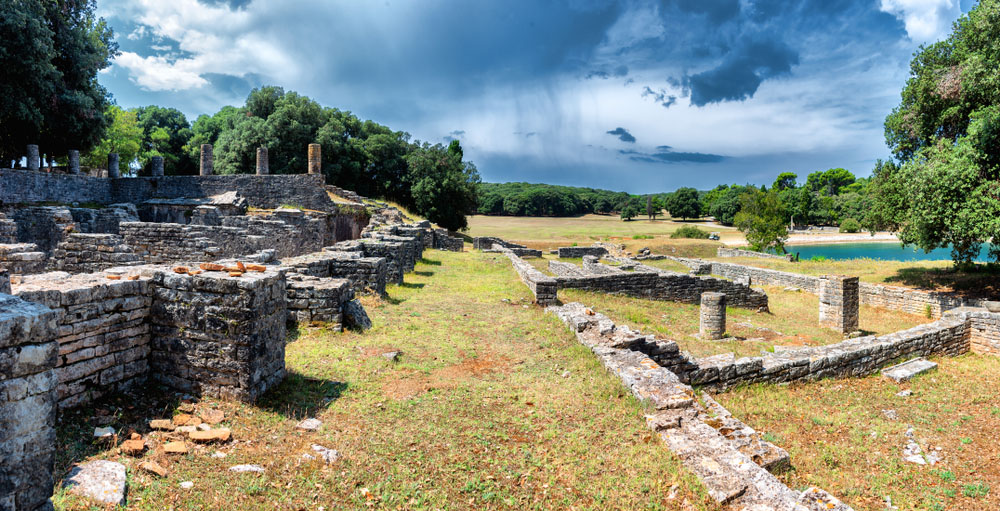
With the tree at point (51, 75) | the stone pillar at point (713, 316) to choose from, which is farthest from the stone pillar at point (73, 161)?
the stone pillar at point (713, 316)

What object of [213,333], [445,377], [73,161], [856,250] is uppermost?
[73,161]

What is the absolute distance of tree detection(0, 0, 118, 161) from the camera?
2256cm

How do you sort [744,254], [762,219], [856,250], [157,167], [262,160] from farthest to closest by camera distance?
[856,250], [762,219], [744,254], [262,160], [157,167]

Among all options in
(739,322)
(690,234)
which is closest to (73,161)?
(739,322)

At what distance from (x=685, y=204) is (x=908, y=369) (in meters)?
111

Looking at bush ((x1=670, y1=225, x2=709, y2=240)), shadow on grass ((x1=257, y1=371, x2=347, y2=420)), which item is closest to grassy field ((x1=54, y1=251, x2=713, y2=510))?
shadow on grass ((x1=257, y1=371, x2=347, y2=420))

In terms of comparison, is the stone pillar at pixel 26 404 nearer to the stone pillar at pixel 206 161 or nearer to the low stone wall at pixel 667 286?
the low stone wall at pixel 667 286

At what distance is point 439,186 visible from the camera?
42688 mm

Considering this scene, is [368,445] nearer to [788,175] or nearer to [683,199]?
[683,199]

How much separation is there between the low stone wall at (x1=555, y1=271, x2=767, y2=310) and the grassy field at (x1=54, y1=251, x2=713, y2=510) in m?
8.65

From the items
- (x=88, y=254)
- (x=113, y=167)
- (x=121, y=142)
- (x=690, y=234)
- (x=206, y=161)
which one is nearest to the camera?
(x=88, y=254)

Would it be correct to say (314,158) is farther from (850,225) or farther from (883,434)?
(850,225)

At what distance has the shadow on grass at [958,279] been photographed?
20047 mm

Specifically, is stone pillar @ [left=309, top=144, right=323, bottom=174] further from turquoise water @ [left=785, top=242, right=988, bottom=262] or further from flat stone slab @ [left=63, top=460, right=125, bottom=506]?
turquoise water @ [left=785, top=242, right=988, bottom=262]
